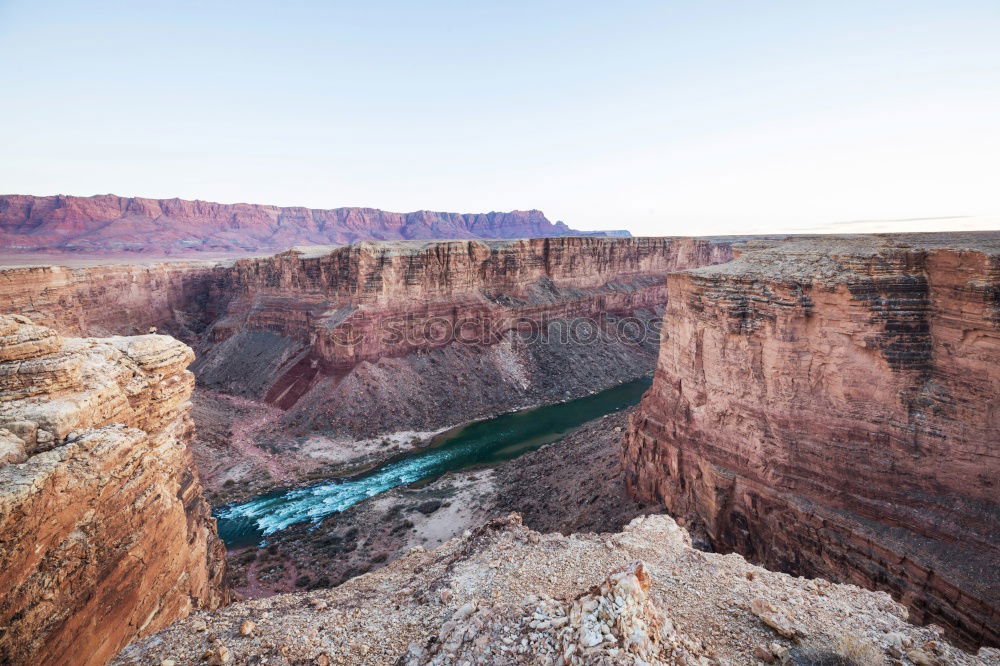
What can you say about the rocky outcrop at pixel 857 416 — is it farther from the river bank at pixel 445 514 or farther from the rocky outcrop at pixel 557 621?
the river bank at pixel 445 514

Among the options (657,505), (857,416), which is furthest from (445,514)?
(857,416)

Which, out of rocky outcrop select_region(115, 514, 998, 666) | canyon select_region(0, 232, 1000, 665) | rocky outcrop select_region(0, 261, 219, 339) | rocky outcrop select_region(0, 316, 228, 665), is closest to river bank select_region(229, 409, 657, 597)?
canyon select_region(0, 232, 1000, 665)

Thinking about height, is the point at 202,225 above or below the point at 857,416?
above

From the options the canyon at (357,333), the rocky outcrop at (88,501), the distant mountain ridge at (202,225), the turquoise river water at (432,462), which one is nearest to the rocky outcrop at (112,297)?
the canyon at (357,333)

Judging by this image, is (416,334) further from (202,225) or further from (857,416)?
(202,225)

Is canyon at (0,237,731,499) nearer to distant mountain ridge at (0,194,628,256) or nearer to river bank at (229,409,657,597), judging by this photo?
river bank at (229,409,657,597)

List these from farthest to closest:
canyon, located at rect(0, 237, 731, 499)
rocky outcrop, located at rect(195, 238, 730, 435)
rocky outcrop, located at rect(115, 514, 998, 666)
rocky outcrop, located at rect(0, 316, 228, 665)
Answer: rocky outcrop, located at rect(195, 238, 730, 435) < canyon, located at rect(0, 237, 731, 499) < rocky outcrop, located at rect(0, 316, 228, 665) < rocky outcrop, located at rect(115, 514, 998, 666)

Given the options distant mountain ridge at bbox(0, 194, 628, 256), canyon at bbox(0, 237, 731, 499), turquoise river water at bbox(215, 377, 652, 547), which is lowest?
turquoise river water at bbox(215, 377, 652, 547)
